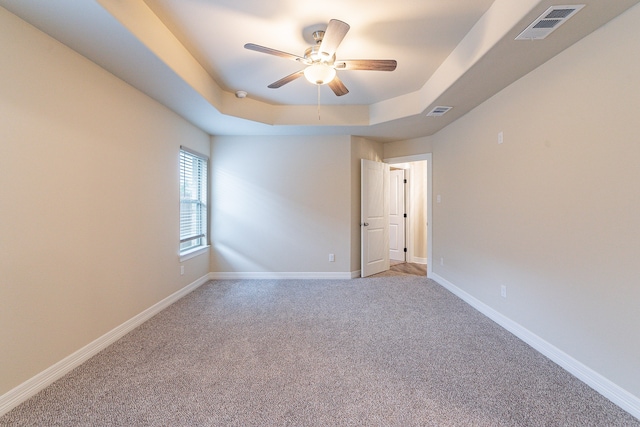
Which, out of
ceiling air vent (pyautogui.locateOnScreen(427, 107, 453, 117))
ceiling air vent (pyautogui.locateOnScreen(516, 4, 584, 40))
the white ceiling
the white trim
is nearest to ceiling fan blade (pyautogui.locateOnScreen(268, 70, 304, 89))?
the white ceiling

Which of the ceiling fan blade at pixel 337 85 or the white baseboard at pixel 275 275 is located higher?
the ceiling fan blade at pixel 337 85

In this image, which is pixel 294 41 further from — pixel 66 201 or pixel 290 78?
pixel 66 201

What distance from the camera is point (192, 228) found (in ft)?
13.1

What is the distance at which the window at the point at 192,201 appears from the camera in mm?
3684

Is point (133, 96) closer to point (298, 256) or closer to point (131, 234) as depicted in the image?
point (131, 234)

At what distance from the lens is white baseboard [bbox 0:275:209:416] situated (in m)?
1.57

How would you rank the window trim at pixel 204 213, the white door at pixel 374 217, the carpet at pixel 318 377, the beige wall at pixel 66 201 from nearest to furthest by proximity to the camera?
1. the carpet at pixel 318 377
2. the beige wall at pixel 66 201
3. the window trim at pixel 204 213
4. the white door at pixel 374 217

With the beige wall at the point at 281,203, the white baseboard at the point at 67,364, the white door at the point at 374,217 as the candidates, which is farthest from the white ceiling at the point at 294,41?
the white baseboard at the point at 67,364

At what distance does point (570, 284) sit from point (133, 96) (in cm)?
418

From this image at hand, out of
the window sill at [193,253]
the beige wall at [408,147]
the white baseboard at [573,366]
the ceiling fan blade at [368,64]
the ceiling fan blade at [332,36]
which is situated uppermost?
the ceiling fan blade at [332,36]

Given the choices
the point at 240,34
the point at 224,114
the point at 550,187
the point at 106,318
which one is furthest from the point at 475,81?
the point at 106,318

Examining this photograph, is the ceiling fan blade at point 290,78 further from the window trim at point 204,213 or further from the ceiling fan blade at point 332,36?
the window trim at point 204,213

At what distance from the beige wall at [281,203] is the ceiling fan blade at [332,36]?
2357mm

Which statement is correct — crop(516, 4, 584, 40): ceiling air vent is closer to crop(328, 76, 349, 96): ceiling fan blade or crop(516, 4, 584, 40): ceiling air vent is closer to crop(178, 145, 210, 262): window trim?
crop(328, 76, 349, 96): ceiling fan blade
